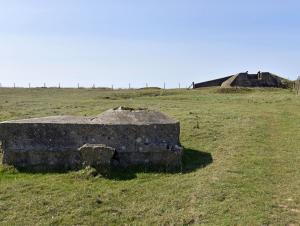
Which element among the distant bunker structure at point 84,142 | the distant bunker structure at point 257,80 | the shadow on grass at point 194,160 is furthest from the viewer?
the distant bunker structure at point 257,80

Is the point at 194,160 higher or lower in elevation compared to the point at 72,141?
lower

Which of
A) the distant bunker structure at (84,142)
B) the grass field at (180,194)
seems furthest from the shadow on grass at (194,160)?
the distant bunker structure at (84,142)

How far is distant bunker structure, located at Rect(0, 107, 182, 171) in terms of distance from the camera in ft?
46.4

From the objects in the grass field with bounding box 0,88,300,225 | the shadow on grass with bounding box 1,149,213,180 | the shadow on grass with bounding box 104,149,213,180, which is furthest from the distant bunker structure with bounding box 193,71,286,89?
the shadow on grass with bounding box 1,149,213,180

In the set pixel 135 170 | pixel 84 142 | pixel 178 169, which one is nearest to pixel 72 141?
pixel 84 142

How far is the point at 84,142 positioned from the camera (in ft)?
47.0

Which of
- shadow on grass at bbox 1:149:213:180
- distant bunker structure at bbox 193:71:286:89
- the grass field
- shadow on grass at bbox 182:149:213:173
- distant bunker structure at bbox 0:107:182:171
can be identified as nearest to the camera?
the grass field

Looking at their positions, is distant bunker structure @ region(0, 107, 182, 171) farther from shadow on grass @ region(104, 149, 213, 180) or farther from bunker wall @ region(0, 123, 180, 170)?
shadow on grass @ region(104, 149, 213, 180)

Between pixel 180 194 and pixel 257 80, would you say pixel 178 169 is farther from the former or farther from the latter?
pixel 257 80

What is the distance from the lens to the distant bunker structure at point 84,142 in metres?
14.1

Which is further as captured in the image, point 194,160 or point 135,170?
point 194,160

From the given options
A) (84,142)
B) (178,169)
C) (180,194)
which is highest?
(84,142)

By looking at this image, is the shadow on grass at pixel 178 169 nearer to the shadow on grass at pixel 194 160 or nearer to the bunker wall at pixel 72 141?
the shadow on grass at pixel 194 160

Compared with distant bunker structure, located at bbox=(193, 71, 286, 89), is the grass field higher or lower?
lower
